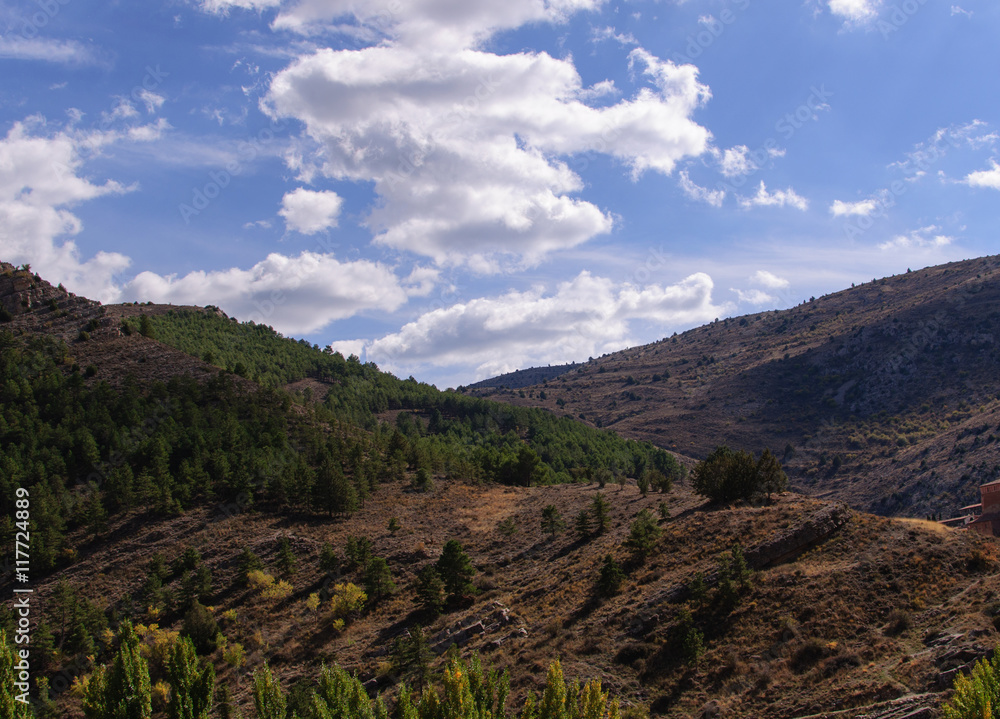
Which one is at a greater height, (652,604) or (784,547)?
(784,547)

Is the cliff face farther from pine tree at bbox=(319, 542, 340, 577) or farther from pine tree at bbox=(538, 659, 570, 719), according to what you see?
pine tree at bbox=(538, 659, 570, 719)

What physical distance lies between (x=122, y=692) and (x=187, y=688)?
139 inches

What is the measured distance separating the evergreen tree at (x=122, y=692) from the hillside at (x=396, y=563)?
7745mm

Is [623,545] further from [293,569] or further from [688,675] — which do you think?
[293,569]

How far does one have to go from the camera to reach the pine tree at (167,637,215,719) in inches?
1304

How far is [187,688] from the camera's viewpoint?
33719 mm

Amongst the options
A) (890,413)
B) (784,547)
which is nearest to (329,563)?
(784,547)

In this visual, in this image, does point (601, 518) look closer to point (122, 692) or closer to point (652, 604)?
point (652, 604)

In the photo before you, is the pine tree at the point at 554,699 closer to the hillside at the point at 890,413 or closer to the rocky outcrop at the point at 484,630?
the rocky outcrop at the point at 484,630

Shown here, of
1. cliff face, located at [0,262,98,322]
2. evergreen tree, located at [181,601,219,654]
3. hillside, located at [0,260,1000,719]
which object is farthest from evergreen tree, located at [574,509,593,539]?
cliff face, located at [0,262,98,322]

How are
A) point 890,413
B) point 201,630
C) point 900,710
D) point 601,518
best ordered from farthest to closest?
point 890,413, point 601,518, point 201,630, point 900,710

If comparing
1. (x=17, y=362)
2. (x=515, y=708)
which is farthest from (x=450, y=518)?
(x=17, y=362)

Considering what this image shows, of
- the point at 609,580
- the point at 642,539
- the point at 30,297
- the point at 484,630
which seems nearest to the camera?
the point at 484,630

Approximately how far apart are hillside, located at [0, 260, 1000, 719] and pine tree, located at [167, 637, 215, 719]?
570cm
